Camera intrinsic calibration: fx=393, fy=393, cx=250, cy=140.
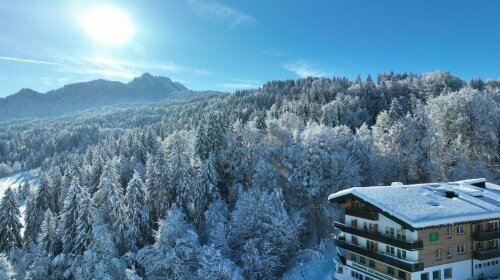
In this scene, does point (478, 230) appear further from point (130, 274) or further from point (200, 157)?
point (200, 157)

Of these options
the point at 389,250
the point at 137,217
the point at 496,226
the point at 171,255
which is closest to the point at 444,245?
the point at 389,250

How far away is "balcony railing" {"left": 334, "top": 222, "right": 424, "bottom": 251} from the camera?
103 ft

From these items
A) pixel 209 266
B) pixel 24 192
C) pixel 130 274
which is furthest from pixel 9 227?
pixel 24 192

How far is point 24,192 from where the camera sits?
125875mm

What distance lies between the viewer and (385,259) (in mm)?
34156

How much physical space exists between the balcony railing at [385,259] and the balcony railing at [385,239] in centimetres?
126

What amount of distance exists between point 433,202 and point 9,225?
5866 cm

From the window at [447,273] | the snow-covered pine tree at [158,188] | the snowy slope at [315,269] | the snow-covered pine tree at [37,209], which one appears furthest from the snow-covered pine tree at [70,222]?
the window at [447,273]

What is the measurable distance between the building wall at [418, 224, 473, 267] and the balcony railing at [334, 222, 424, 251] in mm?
1212

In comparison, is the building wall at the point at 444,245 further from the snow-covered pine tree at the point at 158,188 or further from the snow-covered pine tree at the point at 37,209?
the snow-covered pine tree at the point at 37,209

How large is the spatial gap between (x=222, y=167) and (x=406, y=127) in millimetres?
27372

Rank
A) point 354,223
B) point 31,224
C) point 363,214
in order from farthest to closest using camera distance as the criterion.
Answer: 1. point 31,224
2. point 354,223
3. point 363,214

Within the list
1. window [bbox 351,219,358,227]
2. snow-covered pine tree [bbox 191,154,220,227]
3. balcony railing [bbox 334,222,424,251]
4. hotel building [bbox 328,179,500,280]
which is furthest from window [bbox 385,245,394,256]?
snow-covered pine tree [bbox 191,154,220,227]

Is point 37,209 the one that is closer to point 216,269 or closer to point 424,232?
point 216,269
